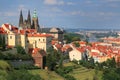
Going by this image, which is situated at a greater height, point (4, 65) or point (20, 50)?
point (20, 50)

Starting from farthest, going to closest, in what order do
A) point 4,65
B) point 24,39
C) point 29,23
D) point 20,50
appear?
1. point 29,23
2. point 24,39
3. point 20,50
4. point 4,65

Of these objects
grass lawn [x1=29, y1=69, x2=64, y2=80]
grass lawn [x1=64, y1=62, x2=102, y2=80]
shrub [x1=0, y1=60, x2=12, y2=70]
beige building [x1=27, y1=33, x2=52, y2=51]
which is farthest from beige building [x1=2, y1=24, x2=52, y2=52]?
shrub [x1=0, y1=60, x2=12, y2=70]

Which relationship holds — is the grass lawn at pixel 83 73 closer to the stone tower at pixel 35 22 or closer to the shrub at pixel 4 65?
the shrub at pixel 4 65

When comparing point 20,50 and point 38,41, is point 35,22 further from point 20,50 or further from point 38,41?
point 20,50

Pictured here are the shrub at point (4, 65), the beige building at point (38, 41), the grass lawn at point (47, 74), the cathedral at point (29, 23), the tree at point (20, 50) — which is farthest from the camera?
the cathedral at point (29, 23)

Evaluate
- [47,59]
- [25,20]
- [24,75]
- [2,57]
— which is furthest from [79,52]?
[24,75]

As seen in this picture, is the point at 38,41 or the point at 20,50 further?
the point at 38,41

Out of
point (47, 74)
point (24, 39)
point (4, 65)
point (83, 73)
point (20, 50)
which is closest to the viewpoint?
point (4, 65)

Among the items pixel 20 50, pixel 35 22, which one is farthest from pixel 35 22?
pixel 20 50

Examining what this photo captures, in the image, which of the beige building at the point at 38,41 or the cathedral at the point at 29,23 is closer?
the beige building at the point at 38,41

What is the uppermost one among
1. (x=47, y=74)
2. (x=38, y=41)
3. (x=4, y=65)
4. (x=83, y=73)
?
(x=38, y=41)

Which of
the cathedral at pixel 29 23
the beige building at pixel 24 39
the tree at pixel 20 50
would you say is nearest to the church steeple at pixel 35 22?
the cathedral at pixel 29 23

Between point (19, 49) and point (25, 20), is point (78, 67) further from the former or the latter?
point (25, 20)

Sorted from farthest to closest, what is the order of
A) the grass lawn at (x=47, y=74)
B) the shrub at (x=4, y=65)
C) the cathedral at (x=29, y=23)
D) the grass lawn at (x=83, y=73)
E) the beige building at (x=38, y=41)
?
the cathedral at (x=29, y=23) < the beige building at (x=38, y=41) < the grass lawn at (x=83, y=73) < the grass lawn at (x=47, y=74) < the shrub at (x=4, y=65)
